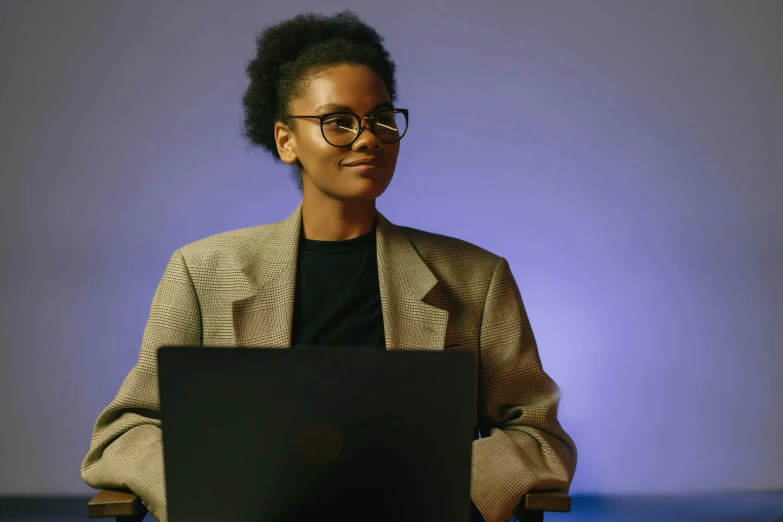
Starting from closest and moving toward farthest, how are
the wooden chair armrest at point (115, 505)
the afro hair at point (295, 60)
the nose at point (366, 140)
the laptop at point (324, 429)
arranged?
the laptop at point (324, 429) → the wooden chair armrest at point (115, 505) → the nose at point (366, 140) → the afro hair at point (295, 60)

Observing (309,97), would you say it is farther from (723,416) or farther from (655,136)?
(723,416)

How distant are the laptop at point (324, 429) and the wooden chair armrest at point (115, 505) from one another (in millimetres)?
345

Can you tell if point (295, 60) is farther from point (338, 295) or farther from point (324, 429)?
point (324, 429)

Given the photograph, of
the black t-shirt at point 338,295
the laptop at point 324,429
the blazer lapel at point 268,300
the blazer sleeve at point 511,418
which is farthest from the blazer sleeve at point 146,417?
the blazer sleeve at point 511,418

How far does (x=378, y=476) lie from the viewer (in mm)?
944

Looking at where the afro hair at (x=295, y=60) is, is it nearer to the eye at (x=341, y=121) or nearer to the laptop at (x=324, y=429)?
the eye at (x=341, y=121)

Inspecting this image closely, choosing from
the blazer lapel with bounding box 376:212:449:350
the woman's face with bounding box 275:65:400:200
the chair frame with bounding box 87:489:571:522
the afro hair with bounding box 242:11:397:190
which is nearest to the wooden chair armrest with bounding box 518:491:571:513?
the chair frame with bounding box 87:489:571:522

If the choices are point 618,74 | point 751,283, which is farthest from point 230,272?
point 751,283

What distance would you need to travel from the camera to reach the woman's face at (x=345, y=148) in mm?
1502

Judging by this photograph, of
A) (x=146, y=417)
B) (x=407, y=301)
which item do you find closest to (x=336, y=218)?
(x=407, y=301)

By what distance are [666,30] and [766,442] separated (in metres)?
1.62

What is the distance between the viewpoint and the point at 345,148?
4.92 feet

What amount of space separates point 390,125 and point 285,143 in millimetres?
268

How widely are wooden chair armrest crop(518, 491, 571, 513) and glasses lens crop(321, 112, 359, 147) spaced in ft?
2.44
